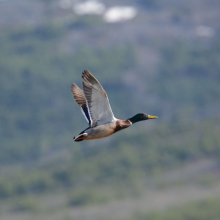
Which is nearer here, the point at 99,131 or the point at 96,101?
the point at 96,101

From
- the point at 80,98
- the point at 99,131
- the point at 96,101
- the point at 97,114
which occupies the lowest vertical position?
the point at 99,131

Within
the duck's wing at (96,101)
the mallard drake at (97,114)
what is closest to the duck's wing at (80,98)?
the mallard drake at (97,114)

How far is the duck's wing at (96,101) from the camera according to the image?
19.9 metres

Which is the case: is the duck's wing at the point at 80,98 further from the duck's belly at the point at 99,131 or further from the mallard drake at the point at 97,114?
the duck's belly at the point at 99,131

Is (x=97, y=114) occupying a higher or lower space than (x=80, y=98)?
lower

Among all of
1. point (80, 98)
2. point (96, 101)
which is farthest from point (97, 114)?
point (80, 98)

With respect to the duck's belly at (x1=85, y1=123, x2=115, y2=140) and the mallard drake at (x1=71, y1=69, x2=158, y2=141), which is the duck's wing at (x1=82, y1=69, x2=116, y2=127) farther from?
the duck's belly at (x1=85, y1=123, x2=115, y2=140)

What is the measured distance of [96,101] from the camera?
20.6 meters

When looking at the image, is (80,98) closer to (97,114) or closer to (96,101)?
(97,114)

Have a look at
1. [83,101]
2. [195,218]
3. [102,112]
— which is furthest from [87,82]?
[195,218]

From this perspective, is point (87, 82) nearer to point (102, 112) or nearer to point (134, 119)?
point (102, 112)

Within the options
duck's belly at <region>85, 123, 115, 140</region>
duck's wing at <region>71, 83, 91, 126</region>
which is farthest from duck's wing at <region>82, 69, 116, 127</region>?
duck's wing at <region>71, 83, 91, 126</region>

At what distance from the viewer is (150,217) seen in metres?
200

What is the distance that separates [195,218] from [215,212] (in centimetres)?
812
